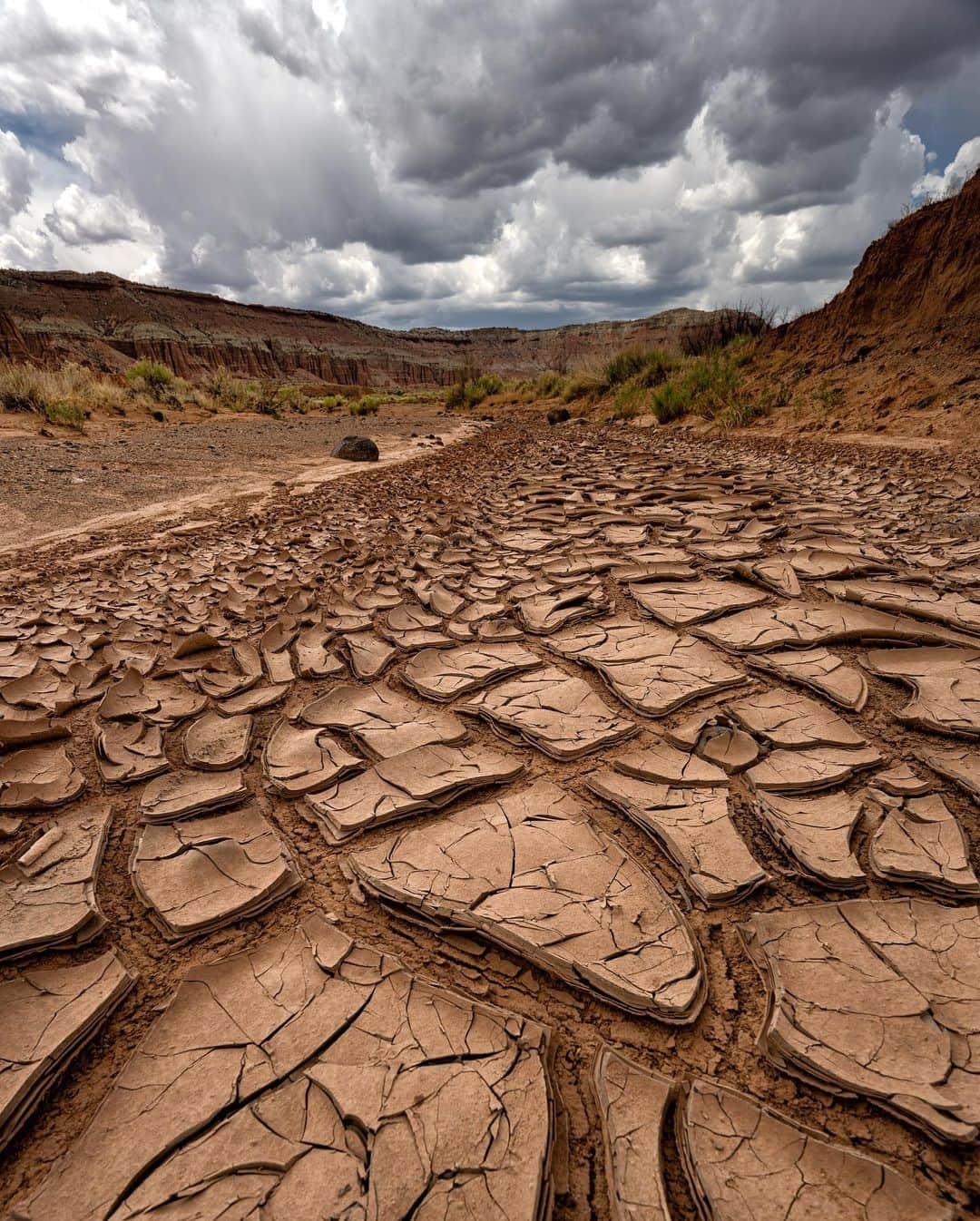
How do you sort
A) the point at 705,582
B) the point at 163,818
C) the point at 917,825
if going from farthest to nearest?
the point at 705,582, the point at 163,818, the point at 917,825

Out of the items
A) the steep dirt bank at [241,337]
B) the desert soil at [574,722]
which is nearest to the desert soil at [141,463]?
the desert soil at [574,722]

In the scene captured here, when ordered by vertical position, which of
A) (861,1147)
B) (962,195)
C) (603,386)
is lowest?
(861,1147)

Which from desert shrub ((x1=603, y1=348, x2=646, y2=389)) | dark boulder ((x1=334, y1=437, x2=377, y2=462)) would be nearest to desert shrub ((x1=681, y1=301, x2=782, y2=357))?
desert shrub ((x1=603, y1=348, x2=646, y2=389))

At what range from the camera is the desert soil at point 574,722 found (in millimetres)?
792

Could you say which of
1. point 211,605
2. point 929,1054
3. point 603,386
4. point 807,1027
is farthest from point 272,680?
point 603,386

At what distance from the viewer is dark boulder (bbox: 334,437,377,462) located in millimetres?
7324

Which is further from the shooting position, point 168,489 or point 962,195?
point 962,195

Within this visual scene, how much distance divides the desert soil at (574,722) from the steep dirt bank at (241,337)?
24123mm

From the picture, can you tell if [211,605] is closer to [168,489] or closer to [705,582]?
[705,582]

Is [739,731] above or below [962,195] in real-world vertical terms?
below

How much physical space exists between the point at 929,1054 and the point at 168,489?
6023 mm

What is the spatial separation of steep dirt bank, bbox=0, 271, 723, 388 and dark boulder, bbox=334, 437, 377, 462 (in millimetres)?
19786

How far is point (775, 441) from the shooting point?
6.25 m

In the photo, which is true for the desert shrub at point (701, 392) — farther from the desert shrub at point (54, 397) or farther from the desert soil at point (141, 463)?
the desert shrub at point (54, 397)
